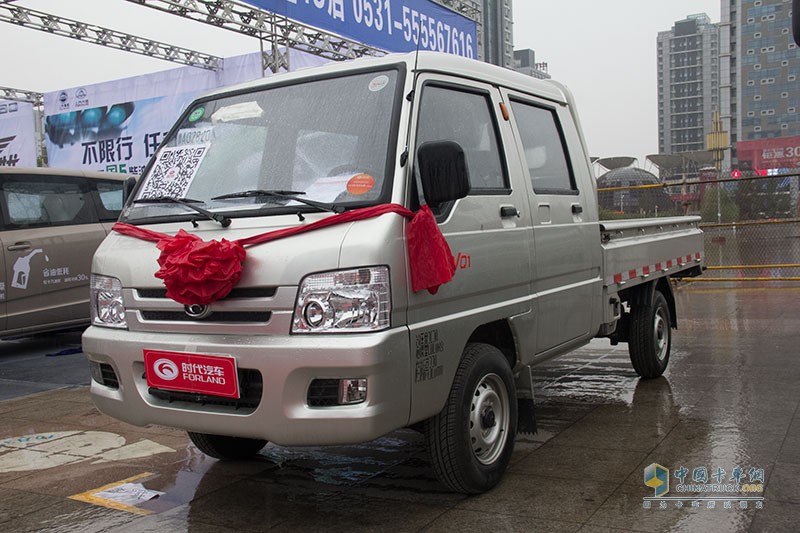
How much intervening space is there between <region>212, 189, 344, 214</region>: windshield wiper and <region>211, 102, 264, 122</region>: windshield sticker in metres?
0.55

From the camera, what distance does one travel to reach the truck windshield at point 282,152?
133 inches

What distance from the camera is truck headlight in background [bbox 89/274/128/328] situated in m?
3.59

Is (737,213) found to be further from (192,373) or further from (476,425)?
(192,373)

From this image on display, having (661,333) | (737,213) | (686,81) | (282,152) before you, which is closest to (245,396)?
(282,152)

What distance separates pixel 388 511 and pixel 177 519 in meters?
1.00

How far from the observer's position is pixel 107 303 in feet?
12.0

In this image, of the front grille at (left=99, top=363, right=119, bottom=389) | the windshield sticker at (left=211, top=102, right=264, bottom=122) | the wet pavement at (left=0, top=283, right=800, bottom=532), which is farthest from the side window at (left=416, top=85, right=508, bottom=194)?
the front grille at (left=99, top=363, right=119, bottom=389)

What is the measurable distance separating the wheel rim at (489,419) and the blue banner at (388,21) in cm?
640

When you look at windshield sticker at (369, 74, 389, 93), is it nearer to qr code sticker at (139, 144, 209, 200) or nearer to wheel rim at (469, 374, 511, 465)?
qr code sticker at (139, 144, 209, 200)

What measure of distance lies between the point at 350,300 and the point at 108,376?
57.9 inches

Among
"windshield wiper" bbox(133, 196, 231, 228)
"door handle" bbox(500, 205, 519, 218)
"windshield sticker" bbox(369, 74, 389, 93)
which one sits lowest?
"door handle" bbox(500, 205, 519, 218)

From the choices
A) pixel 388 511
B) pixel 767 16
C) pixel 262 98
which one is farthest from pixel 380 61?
pixel 767 16

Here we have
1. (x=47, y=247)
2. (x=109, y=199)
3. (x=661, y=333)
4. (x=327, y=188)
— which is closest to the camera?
(x=327, y=188)

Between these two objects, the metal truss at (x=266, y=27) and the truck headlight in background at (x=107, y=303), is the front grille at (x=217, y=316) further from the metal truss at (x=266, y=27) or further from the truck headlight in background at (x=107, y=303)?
the metal truss at (x=266, y=27)
